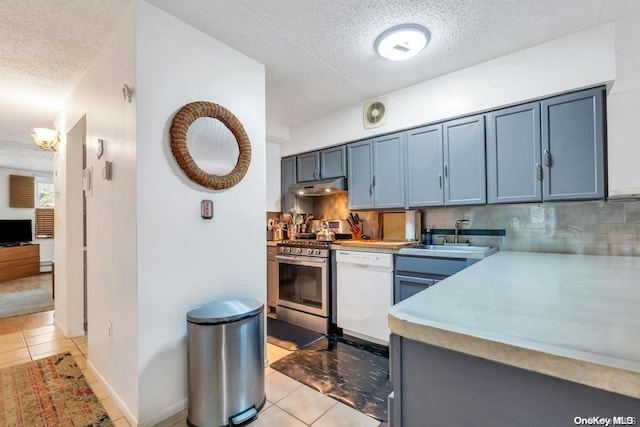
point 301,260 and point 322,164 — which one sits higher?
point 322,164

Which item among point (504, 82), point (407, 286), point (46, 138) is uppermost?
point (504, 82)

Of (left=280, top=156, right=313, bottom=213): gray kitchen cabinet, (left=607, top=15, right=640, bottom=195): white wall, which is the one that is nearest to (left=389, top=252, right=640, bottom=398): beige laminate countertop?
(left=607, top=15, right=640, bottom=195): white wall

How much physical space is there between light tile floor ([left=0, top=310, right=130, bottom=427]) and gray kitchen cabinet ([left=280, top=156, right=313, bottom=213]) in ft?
8.40

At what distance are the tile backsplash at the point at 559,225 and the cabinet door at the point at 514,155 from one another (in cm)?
29

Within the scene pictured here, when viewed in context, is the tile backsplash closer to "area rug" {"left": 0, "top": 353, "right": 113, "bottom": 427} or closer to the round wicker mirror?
the round wicker mirror

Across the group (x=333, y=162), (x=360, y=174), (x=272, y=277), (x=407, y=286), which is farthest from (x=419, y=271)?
(x=272, y=277)

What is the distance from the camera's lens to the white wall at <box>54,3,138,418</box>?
5.48 ft

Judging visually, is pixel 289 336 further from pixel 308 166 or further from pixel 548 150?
pixel 548 150

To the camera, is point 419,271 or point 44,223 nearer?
point 419,271

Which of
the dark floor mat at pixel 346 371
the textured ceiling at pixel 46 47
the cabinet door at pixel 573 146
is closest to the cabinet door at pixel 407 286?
the dark floor mat at pixel 346 371

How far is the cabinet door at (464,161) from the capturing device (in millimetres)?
2439

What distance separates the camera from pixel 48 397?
193cm

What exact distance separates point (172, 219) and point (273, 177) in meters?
2.28

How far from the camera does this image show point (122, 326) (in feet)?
5.81
